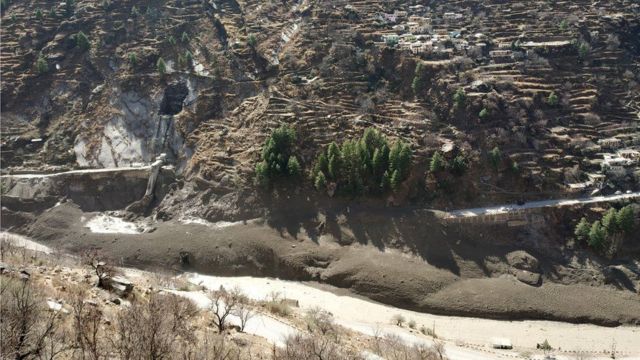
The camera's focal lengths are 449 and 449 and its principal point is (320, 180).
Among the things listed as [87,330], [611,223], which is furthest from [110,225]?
[611,223]

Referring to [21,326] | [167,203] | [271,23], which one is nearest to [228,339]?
[21,326]

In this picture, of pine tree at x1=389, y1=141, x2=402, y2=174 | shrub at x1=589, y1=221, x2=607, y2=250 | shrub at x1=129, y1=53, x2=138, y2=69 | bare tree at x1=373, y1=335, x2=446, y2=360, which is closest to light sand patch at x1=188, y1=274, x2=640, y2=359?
bare tree at x1=373, y1=335, x2=446, y2=360

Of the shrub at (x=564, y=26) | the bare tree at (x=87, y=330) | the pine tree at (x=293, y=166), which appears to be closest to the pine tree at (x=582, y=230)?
the pine tree at (x=293, y=166)

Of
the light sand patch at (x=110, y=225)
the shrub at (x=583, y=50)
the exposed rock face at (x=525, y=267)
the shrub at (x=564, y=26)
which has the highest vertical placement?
the shrub at (x=564, y=26)

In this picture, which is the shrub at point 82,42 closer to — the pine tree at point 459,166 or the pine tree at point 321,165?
the pine tree at point 321,165

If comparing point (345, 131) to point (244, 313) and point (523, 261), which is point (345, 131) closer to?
point (523, 261)

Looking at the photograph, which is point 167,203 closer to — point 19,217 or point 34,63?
point 19,217
